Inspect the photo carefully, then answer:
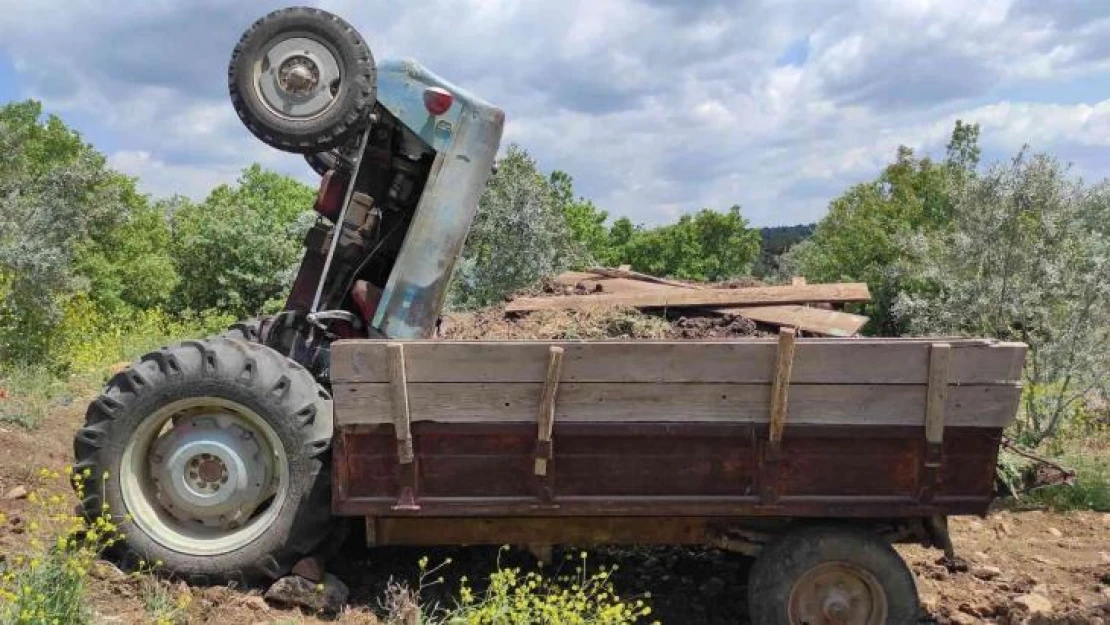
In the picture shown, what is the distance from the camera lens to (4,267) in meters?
10.6

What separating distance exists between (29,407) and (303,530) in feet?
16.0

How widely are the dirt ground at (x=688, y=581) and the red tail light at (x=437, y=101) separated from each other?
2.54 meters

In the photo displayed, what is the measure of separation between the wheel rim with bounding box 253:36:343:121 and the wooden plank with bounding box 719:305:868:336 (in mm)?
2770

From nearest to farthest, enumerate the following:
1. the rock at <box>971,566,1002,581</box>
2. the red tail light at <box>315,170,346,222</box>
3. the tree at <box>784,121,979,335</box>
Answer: the red tail light at <box>315,170,346,222</box>
the rock at <box>971,566,1002,581</box>
the tree at <box>784,121,979,335</box>

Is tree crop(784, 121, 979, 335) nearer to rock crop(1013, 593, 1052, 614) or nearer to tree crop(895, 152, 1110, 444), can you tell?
tree crop(895, 152, 1110, 444)

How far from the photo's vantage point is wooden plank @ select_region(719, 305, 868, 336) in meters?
5.53

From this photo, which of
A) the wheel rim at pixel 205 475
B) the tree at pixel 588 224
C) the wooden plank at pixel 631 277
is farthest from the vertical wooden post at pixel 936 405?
the tree at pixel 588 224

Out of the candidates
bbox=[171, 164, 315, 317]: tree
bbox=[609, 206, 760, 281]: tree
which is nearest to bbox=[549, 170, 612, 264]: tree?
bbox=[609, 206, 760, 281]: tree

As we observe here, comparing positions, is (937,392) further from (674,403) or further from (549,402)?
(549,402)

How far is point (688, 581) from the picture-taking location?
5641 millimetres

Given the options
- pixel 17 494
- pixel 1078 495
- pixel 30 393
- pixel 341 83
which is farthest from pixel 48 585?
pixel 1078 495

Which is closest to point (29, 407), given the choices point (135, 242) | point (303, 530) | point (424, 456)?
point (303, 530)

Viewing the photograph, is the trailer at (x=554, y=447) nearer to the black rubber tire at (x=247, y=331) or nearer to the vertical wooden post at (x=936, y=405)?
the vertical wooden post at (x=936, y=405)

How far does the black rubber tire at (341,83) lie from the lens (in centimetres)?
520
